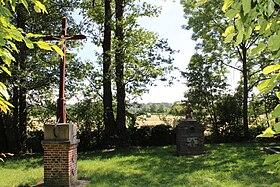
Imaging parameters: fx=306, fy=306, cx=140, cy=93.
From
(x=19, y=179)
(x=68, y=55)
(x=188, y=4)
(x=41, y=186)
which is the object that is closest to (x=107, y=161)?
(x=19, y=179)

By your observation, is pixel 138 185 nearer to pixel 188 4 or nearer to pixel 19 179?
pixel 19 179

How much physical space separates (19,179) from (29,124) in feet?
25.9

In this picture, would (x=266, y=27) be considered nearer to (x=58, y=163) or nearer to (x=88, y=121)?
(x=58, y=163)

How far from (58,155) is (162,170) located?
12.2ft

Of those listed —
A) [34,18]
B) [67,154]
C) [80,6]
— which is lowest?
[67,154]

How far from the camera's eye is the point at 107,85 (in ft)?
55.6

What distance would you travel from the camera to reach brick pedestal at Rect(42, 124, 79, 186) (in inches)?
297

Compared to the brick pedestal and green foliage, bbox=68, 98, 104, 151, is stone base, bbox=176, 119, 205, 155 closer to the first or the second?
green foliage, bbox=68, 98, 104, 151

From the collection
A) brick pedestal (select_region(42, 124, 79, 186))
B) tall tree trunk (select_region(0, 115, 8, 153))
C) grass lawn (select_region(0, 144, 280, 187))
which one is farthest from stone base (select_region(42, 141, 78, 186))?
tall tree trunk (select_region(0, 115, 8, 153))

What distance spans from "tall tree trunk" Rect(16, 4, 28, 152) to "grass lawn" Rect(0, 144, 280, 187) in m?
2.61

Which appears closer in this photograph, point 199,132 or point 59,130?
point 59,130

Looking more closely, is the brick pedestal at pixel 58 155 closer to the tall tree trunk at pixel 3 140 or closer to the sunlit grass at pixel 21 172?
the sunlit grass at pixel 21 172

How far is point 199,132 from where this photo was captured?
13141 millimetres

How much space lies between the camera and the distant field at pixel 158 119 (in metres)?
18.2
